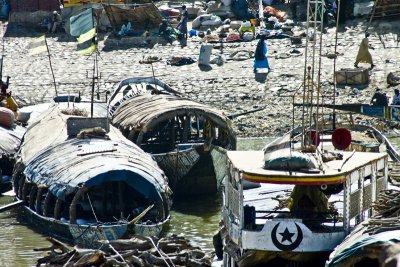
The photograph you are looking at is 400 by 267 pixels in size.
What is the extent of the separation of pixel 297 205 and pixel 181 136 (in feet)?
40.0

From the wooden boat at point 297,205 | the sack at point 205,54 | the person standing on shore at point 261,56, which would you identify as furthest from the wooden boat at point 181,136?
the wooden boat at point 297,205

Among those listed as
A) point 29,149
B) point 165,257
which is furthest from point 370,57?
point 165,257

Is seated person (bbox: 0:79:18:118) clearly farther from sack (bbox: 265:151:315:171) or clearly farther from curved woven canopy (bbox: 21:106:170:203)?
sack (bbox: 265:151:315:171)

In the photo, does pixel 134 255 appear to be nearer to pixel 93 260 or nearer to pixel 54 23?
pixel 93 260

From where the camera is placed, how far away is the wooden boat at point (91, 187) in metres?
23.9

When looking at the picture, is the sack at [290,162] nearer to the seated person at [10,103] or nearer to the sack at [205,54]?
the seated person at [10,103]

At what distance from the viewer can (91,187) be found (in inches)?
947

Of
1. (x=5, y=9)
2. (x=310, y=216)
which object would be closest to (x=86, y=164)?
(x=310, y=216)

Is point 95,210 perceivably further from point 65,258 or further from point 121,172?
point 65,258

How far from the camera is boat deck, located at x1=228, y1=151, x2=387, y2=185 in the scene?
17.0 meters

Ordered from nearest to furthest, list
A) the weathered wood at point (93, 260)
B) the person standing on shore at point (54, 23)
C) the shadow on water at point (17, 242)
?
the weathered wood at point (93, 260)
the shadow on water at point (17, 242)
the person standing on shore at point (54, 23)

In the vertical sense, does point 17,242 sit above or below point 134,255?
below

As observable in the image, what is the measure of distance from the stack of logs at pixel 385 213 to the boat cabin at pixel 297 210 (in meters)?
0.36

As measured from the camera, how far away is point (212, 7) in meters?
44.0
